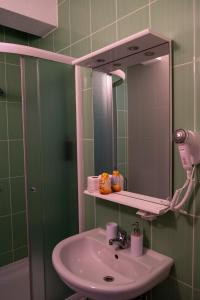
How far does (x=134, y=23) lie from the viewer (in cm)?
137

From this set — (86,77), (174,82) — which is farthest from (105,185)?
(86,77)

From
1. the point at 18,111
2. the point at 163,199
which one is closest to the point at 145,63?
the point at 163,199

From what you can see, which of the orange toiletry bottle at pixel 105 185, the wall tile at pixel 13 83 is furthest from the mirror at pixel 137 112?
the wall tile at pixel 13 83

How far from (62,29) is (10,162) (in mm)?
1311

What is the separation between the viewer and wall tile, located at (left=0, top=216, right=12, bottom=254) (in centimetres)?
240

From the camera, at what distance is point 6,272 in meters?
2.37

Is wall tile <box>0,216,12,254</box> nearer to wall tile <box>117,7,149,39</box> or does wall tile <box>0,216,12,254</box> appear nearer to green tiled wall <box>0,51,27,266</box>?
green tiled wall <box>0,51,27,266</box>

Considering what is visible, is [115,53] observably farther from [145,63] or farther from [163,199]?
[163,199]

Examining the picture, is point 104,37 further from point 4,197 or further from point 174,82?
point 4,197

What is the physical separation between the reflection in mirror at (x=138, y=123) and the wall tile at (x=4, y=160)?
1137mm

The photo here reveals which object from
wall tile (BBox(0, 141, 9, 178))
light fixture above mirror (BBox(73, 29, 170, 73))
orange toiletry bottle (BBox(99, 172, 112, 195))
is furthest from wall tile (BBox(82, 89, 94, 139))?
wall tile (BBox(0, 141, 9, 178))

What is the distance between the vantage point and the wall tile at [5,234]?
Answer: 2.40 metres

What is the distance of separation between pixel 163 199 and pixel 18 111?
1748 mm

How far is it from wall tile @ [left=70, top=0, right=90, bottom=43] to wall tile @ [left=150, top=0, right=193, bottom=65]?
1.95 feet
